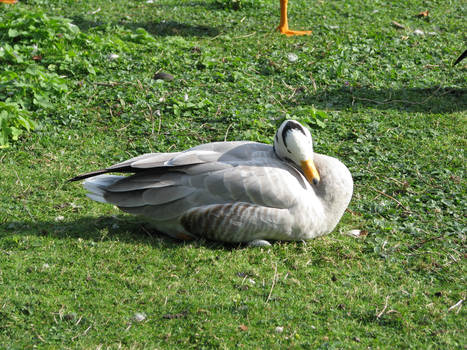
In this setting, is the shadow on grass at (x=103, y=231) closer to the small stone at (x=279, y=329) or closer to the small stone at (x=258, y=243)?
the small stone at (x=258, y=243)

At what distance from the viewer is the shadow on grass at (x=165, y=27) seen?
31.3 feet

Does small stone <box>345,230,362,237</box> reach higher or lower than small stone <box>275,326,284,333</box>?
lower

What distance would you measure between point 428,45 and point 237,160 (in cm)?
537

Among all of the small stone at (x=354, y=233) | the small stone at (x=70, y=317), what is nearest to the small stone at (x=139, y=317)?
the small stone at (x=70, y=317)

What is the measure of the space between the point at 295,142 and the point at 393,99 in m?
3.23

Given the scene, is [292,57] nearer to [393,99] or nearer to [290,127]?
[393,99]

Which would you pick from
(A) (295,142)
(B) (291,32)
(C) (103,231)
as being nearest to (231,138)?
(A) (295,142)

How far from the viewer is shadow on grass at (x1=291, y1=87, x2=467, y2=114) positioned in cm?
753

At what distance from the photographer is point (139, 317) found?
4062 mm

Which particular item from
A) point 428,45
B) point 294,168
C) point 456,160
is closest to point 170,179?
point 294,168

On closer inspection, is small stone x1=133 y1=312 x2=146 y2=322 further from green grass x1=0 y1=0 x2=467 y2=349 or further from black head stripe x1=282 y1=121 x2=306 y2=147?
black head stripe x1=282 y1=121 x2=306 y2=147

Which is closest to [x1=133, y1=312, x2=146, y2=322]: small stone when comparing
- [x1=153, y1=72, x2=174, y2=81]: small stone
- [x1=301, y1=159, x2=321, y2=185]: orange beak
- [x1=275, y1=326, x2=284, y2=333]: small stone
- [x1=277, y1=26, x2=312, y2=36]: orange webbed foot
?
[x1=275, y1=326, x2=284, y2=333]: small stone

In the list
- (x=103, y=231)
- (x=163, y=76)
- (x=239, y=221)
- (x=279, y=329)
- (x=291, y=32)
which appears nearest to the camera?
(x=279, y=329)

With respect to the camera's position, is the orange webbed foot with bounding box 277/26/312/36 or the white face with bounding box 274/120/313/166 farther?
the orange webbed foot with bounding box 277/26/312/36
